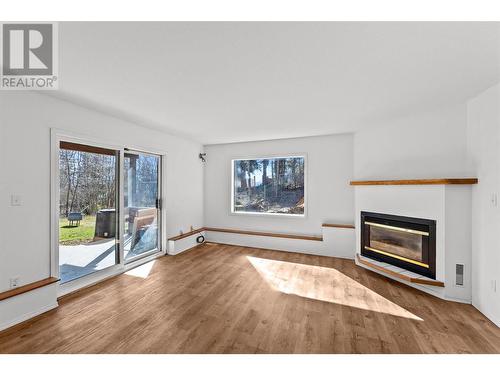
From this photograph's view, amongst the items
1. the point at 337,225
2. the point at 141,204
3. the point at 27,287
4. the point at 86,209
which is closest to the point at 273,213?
the point at 337,225

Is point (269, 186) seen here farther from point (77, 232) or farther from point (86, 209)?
point (77, 232)

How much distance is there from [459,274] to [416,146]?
5.77 ft

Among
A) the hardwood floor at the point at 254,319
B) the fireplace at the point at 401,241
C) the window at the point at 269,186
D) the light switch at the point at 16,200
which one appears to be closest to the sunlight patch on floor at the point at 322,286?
the hardwood floor at the point at 254,319

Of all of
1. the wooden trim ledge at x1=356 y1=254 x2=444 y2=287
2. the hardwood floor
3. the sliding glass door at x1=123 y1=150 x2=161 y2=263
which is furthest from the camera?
the sliding glass door at x1=123 y1=150 x2=161 y2=263

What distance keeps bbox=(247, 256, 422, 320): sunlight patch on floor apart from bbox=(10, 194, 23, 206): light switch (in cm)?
305

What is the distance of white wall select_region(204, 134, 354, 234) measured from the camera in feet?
13.8

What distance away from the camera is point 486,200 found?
7.55 feet

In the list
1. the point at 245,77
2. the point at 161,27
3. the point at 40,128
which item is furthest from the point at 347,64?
the point at 40,128

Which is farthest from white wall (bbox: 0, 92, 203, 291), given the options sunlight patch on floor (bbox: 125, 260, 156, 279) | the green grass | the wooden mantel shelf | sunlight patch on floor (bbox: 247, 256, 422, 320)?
the wooden mantel shelf

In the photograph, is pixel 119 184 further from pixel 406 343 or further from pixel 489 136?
pixel 489 136

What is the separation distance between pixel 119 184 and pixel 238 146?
268 centimetres

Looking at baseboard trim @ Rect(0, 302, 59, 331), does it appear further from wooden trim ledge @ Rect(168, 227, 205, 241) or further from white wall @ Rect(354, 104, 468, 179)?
white wall @ Rect(354, 104, 468, 179)

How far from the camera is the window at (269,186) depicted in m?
4.67

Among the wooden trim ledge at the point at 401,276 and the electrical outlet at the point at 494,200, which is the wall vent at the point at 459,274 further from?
the electrical outlet at the point at 494,200
